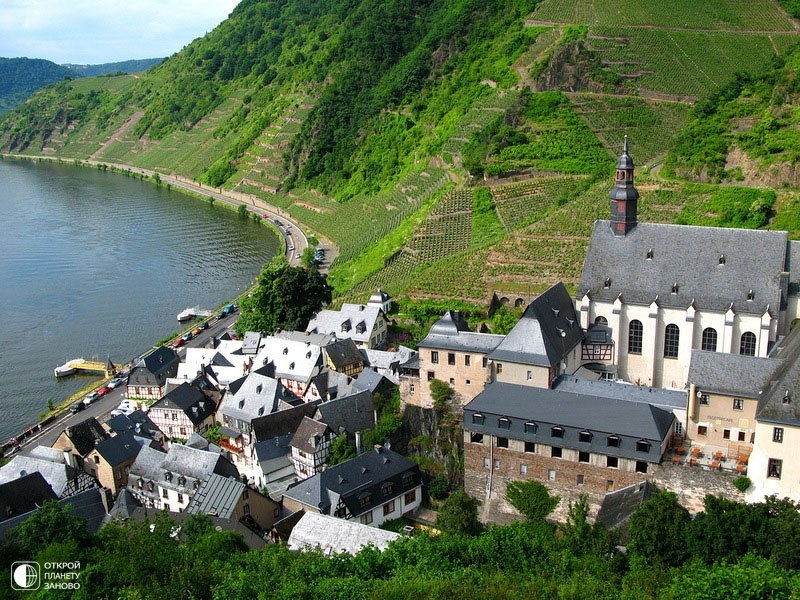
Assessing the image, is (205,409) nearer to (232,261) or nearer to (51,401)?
(51,401)

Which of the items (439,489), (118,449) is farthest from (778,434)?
(118,449)

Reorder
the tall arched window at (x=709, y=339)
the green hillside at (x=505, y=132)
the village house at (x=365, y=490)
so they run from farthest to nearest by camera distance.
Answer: the green hillside at (x=505, y=132) < the tall arched window at (x=709, y=339) < the village house at (x=365, y=490)

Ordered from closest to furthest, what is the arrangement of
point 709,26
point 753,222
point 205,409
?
point 205,409, point 753,222, point 709,26

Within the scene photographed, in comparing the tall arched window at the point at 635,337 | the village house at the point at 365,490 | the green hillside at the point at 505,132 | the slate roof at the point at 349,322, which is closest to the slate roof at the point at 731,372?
the tall arched window at the point at 635,337

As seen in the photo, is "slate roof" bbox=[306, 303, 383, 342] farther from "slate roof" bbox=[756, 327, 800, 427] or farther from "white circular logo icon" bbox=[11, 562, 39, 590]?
"white circular logo icon" bbox=[11, 562, 39, 590]

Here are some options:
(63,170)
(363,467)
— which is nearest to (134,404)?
(363,467)

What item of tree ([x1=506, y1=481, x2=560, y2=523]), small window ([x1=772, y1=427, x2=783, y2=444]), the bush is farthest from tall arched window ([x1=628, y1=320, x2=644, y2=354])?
small window ([x1=772, y1=427, x2=783, y2=444])

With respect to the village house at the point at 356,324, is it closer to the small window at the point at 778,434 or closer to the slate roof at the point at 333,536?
the slate roof at the point at 333,536

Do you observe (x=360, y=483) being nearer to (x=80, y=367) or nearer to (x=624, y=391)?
(x=624, y=391)
